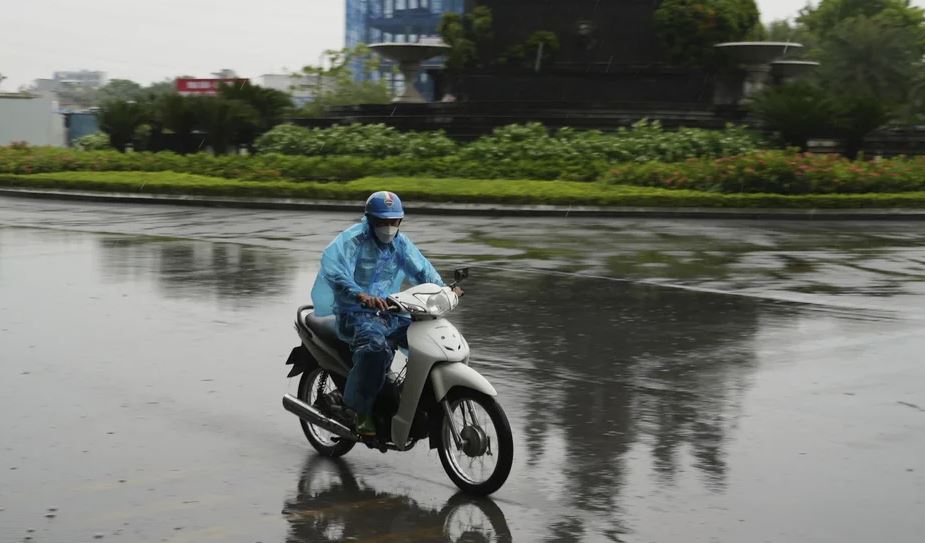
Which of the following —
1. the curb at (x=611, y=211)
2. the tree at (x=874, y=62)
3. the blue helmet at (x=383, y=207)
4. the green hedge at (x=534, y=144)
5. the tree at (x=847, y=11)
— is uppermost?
the tree at (x=847, y=11)

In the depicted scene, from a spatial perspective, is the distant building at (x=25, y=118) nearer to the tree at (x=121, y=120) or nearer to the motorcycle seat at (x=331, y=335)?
the tree at (x=121, y=120)

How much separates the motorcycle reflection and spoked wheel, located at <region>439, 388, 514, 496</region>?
0.10 metres

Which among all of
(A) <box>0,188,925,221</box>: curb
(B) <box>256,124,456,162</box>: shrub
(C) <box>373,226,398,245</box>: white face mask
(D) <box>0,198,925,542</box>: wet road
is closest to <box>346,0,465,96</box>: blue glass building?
(B) <box>256,124,456,162</box>: shrub

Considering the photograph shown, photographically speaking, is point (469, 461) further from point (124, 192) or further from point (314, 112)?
point (314, 112)

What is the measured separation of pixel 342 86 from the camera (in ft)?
173

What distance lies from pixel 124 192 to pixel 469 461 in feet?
78.9

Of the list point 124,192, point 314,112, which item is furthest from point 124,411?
point 314,112

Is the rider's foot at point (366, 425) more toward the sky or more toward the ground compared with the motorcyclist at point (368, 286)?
more toward the ground

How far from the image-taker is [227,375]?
8.88 m

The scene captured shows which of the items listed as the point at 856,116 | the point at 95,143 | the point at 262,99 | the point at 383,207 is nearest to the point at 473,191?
the point at 856,116

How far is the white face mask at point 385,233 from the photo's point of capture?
6398 mm

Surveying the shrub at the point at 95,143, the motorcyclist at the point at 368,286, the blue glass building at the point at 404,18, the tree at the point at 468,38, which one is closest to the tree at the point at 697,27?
the tree at the point at 468,38

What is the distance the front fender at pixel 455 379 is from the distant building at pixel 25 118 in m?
55.8

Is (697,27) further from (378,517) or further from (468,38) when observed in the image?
(378,517)
